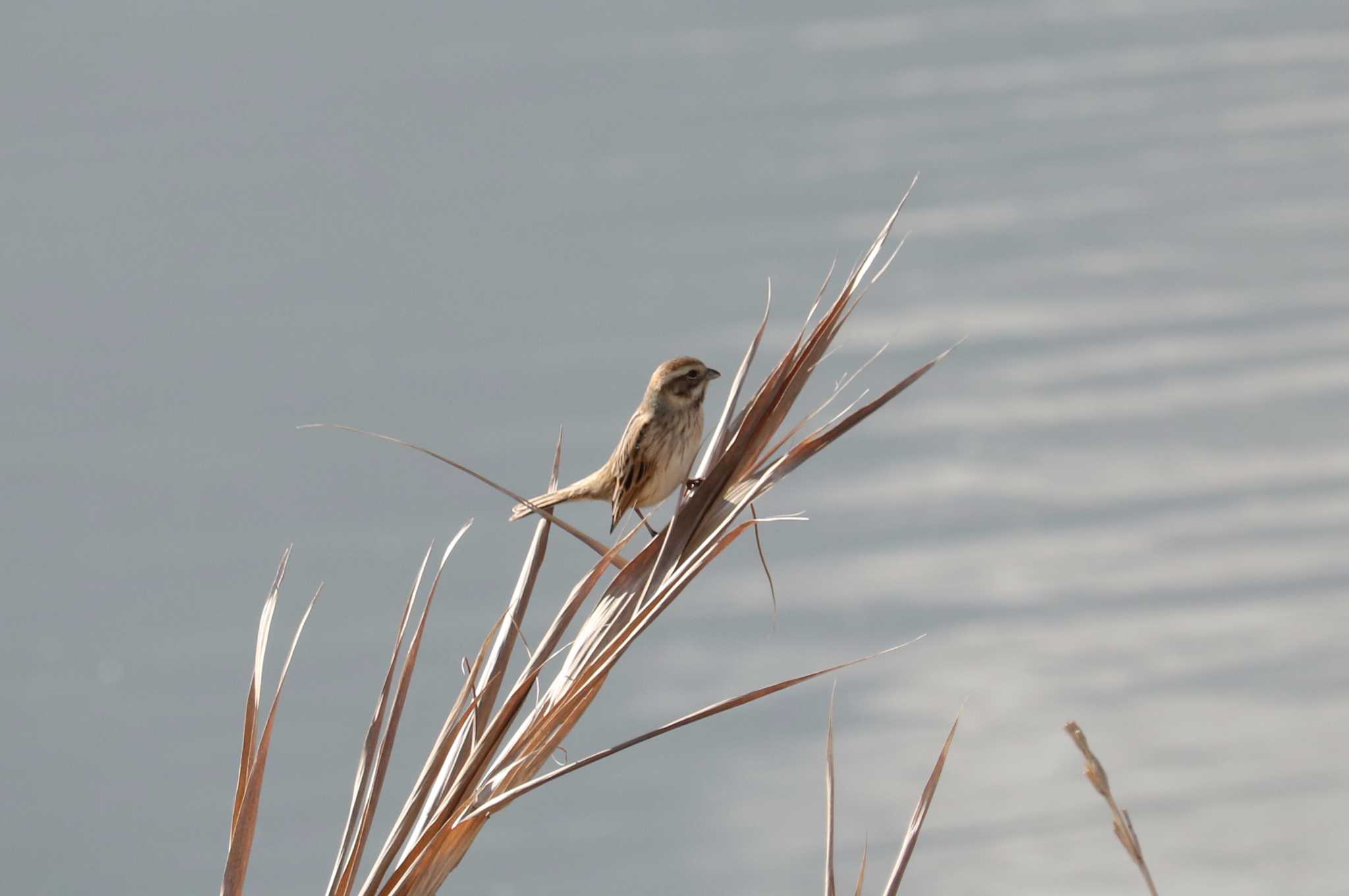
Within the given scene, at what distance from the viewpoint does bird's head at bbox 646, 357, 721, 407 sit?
349cm

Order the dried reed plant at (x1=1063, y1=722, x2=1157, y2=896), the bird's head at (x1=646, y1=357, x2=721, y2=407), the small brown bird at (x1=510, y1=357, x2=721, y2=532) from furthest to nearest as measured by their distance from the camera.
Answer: the bird's head at (x1=646, y1=357, x2=721, y2=407) < the small brown bird at (x1=510, y1=357, x2=721, y2=532) < the dried reed plant at (x1=1063, y1=722, x2=1157, y2=896)

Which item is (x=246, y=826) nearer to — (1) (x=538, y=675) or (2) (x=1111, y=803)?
(1) (x=538, y=675)

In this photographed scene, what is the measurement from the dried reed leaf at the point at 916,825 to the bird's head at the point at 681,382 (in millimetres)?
1868

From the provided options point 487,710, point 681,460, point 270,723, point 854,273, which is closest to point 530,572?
point 487,710

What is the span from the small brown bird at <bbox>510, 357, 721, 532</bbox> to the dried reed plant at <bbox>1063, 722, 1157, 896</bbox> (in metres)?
1.76

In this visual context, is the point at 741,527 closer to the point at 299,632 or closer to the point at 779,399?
the point at 779,399

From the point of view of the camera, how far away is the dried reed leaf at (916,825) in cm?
150

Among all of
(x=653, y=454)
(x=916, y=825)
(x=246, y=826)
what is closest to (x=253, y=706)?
(x=246, y=826)

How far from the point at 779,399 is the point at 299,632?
551 millimetres

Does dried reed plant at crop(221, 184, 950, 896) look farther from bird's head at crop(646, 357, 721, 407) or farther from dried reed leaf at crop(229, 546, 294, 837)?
bird's head at crop(646, 357, 721, 407)

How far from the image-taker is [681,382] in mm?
3555

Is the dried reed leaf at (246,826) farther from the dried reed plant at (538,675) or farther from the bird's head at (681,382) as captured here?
the bird's head at (681,382)

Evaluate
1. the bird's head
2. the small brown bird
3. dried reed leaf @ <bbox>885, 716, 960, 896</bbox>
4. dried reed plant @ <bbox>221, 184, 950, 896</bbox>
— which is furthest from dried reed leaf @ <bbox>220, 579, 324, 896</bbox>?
the bird's head

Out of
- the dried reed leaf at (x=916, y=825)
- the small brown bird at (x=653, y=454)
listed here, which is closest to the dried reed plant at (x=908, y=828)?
the dried reed leaf at (x=916, y=825)
